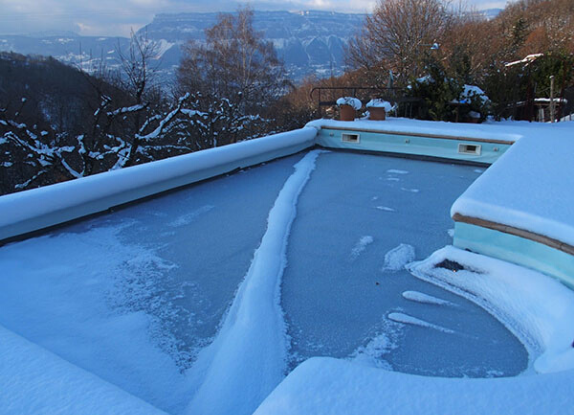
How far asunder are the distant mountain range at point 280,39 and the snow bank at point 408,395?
9599 millimetres

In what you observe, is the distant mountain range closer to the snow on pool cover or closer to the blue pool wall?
the snow on pool cover

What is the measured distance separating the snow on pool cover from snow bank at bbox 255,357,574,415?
15.7 inches

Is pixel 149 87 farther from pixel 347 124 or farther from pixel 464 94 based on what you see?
pixel 464 94

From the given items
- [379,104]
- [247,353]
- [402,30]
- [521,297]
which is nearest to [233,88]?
[402,30]

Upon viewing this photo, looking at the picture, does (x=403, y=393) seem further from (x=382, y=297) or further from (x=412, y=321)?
(x=382, y=297)

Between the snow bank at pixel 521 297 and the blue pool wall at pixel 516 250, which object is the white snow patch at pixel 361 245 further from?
the blue pool wall at pixel 516 250

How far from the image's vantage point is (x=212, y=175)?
361cm

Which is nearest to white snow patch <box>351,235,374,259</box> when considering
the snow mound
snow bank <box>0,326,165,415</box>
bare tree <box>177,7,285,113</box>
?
the snow mound

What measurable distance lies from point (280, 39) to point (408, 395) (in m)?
74.4

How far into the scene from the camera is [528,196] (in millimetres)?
1970

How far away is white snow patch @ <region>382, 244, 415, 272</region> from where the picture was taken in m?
1.98

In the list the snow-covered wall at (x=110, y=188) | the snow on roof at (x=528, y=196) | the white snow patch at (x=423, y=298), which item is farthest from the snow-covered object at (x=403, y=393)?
the snow-covered wall at (x=110, y=188)

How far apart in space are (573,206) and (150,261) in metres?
2.17

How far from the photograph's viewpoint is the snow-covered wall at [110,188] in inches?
87.1
